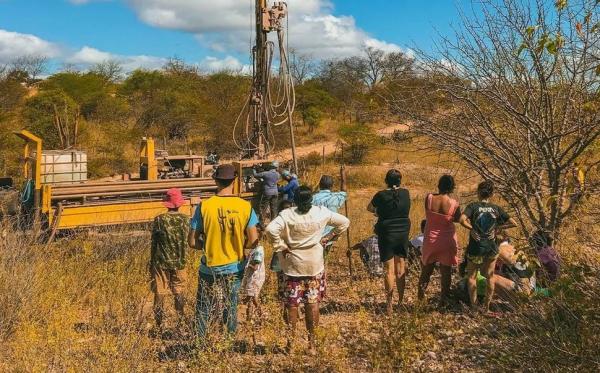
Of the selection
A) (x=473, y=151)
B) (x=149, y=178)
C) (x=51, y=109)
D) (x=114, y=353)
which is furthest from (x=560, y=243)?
A: (x=51, y=109)

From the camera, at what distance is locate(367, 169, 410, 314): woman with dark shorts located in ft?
17.4

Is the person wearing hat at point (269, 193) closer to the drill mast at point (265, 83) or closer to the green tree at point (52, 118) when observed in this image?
the drill mast at point (265, 83)

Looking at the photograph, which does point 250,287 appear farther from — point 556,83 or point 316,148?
point 316,148

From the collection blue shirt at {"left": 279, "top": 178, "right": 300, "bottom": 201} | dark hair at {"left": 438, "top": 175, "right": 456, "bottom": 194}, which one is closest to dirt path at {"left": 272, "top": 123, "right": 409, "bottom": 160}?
blue shirt at {"left": 279, "top": 178, "right": 300, "bottom": 201}

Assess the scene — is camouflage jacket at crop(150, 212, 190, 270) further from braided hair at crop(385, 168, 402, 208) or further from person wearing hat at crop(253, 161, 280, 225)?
person wearing hat at crop(253, 161, 280, 225)

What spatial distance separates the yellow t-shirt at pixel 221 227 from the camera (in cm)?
426

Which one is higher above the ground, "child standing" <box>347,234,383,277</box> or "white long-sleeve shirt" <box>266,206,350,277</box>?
"white long-sleeve shirt" <box>266,206,350,277</box>

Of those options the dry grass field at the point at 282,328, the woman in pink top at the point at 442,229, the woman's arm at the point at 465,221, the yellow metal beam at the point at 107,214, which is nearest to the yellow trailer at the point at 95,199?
the yellow metal beam at the point at 107,214

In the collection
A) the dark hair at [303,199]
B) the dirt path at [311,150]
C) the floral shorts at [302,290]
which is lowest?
the floral shorts at [302,290]

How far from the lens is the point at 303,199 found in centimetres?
432

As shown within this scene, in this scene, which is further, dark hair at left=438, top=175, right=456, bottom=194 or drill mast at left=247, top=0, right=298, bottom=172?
drill mast at left=247, top=0, right=298, bottom=172

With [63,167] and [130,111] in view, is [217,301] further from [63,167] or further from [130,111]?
[130,111]

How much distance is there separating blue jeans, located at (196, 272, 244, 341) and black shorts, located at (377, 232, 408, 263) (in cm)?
163

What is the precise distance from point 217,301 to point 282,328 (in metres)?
0.81
